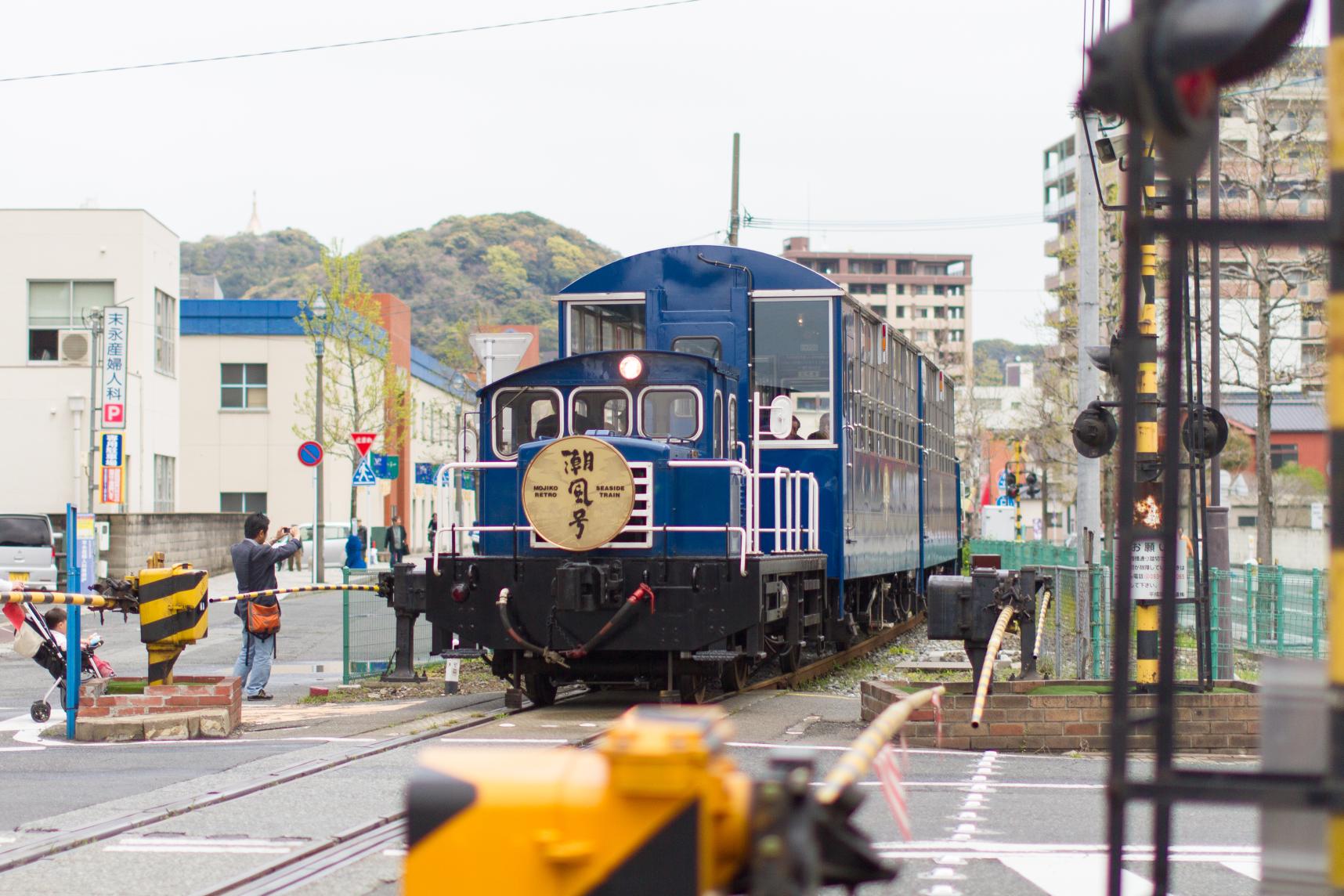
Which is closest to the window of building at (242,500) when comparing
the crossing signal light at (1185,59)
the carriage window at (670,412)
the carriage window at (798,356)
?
the carriage window at (798,356)

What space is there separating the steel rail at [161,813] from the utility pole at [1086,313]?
1110 centimetres

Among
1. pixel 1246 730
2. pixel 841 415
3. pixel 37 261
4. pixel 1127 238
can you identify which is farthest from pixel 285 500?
pixel 1127 238

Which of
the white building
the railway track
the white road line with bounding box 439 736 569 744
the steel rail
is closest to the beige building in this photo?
the white building

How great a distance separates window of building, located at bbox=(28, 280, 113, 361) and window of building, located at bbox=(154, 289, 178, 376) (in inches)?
88.7

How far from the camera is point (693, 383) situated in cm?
1418

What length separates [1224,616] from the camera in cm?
1614

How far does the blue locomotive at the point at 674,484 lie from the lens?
43.6 ft

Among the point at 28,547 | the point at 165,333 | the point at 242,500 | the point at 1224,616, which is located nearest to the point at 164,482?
the point at 165,333

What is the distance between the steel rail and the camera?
774cm

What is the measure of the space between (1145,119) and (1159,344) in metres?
11.7

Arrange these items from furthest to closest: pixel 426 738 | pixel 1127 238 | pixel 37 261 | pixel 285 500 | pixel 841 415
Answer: pixel 285 500 → pixel 37 261 → pixel 841 415 → pixel 426 738 → pixel 1127 238

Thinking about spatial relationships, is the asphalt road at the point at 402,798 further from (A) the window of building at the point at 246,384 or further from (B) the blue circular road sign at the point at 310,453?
(A) the window of building at the point at 246,384

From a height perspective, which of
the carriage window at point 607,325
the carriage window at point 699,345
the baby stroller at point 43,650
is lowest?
the baby stroller at point 43,650

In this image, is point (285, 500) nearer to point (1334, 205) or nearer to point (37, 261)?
point (37, 261)
